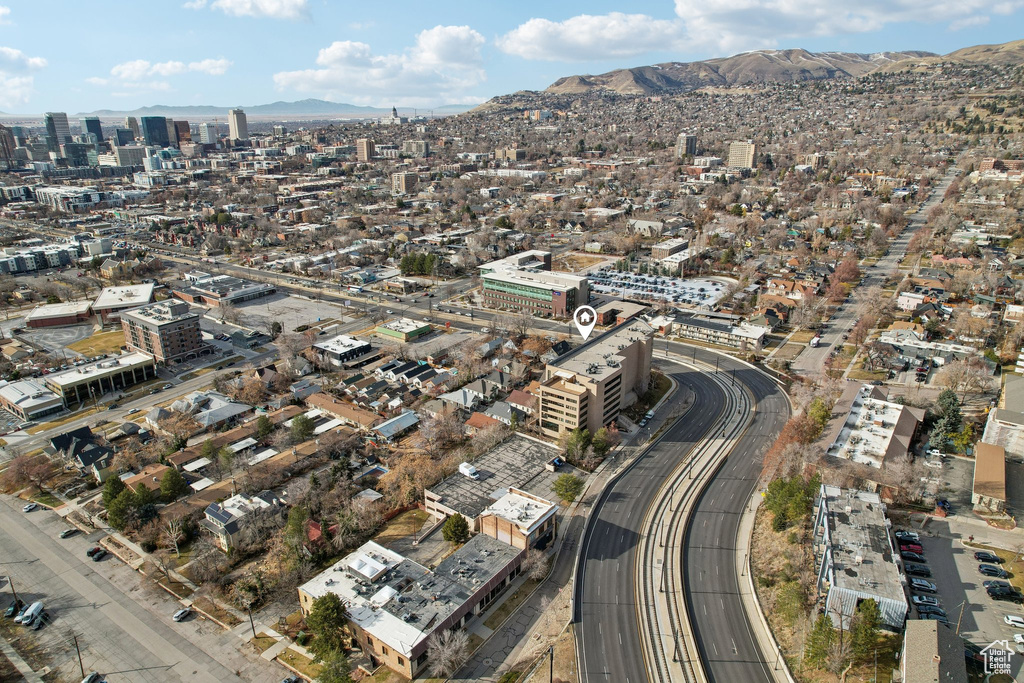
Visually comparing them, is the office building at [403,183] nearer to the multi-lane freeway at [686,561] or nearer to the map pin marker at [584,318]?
the map pin marker at [584,318]

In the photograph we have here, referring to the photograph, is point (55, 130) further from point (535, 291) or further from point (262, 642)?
point (262, 642)

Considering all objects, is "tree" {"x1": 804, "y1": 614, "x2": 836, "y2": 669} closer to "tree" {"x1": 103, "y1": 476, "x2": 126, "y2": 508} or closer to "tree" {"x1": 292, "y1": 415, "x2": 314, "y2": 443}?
"tree" {"x1": 292, "y1": 415, "x2": 314, "y2": 443}

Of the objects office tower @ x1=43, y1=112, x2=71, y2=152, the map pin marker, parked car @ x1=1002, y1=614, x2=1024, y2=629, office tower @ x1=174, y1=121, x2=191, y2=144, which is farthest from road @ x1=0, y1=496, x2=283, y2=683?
office tower @ x1=174, y1=121, x2=191, y2=144

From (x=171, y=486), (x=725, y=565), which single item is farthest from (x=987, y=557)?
(x=171, y=486)

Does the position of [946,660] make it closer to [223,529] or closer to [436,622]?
[436,622]

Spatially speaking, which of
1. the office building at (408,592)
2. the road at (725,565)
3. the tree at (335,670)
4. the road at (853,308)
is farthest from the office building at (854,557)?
the road at (853,308)
